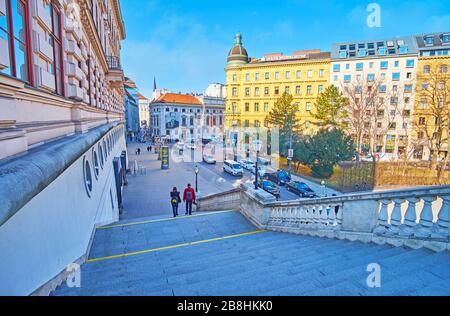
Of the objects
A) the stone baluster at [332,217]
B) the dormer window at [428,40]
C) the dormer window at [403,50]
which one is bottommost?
the stone baluster at [332,217]

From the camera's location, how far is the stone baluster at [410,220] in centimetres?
412

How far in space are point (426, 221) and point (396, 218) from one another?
0.42 metres

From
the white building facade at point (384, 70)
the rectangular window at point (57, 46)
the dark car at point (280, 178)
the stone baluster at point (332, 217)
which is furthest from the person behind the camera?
the white building facade at point (384, 70)

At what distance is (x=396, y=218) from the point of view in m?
4.31

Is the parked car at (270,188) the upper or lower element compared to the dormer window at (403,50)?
lower

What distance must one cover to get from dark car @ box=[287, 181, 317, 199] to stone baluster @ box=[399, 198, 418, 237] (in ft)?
54.5

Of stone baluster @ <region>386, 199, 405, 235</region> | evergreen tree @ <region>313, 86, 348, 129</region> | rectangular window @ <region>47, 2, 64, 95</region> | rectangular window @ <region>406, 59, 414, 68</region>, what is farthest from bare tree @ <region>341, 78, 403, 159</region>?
rectangular window @ <region>47, 2, 64, 95</region>

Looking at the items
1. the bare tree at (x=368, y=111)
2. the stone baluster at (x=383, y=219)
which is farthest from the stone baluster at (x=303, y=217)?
the bare tree at (x=368, y=111)

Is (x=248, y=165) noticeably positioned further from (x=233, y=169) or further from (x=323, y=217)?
(x=323, y=217)

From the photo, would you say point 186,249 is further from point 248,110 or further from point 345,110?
point 248,110

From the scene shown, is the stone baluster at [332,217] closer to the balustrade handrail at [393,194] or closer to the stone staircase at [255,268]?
the balustrade handrail at [393,194]

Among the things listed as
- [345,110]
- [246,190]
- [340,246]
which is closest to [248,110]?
[345,110]

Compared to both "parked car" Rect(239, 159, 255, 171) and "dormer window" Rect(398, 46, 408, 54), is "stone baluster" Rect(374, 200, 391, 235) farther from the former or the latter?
"dormer window" Rect(398, 46, 408, 54)

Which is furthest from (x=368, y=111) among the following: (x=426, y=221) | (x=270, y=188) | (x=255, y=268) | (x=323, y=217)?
(x=255, y=268)
